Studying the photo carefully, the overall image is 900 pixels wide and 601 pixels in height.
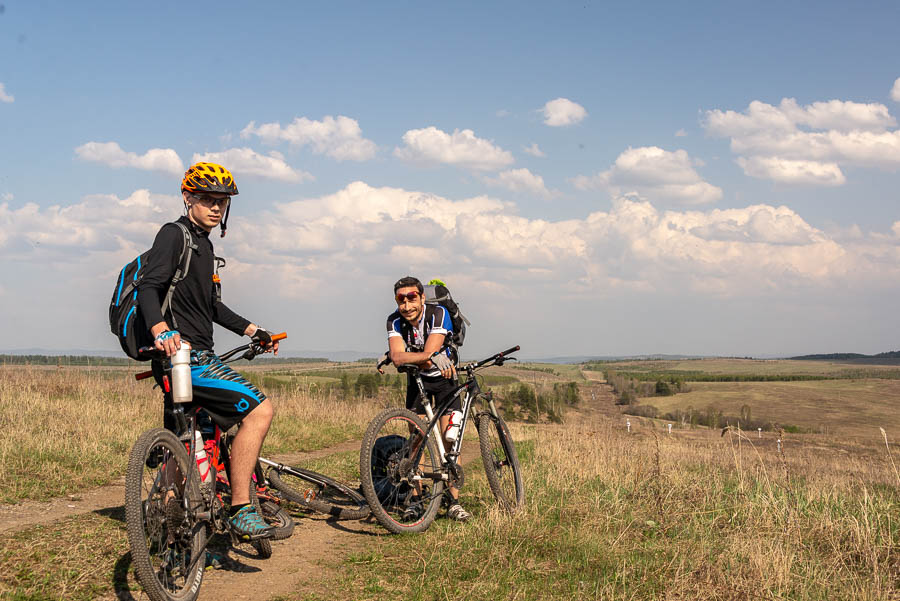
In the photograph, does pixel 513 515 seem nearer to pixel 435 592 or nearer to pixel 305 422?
pixel 435 592

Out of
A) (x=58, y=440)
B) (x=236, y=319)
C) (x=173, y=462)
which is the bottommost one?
(x=58, y=440)

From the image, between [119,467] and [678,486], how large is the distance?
6.04m

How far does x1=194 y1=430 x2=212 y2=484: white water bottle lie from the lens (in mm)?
4059

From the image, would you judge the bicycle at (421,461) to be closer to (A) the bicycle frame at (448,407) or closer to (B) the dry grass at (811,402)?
(A) the bicycle frame at (448,407)

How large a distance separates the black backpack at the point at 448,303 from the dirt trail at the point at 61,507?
3.21 m

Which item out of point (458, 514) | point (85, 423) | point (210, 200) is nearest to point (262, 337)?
point (210, 200)

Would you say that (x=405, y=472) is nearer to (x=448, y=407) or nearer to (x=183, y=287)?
(x=448, y=407)

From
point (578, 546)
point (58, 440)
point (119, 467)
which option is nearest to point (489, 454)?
point (578, 546)

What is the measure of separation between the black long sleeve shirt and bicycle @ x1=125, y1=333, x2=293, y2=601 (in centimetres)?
32

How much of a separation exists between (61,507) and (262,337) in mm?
2452

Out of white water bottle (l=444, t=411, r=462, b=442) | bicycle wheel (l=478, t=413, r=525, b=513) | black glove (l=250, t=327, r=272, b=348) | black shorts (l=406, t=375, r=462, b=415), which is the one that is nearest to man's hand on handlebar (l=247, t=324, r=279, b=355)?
black glove (l=250, t=327, r=272, b=348)

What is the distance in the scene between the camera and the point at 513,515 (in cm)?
573

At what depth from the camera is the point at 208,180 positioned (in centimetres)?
439

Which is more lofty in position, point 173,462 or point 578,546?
point 173,462
